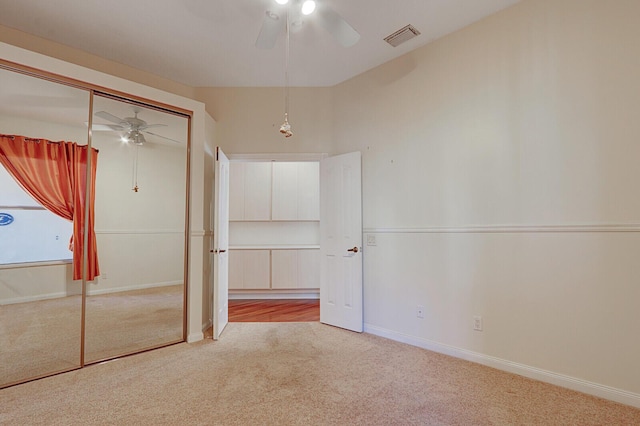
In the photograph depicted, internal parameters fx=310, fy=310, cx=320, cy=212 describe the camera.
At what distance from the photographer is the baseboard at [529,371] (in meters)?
2.08

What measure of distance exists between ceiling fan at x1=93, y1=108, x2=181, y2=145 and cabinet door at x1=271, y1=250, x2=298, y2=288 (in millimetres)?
2793

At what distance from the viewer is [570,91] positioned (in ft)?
7.60

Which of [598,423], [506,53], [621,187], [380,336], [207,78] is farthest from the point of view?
[207,78]

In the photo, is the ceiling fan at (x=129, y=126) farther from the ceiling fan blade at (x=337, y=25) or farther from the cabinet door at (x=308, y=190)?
the cabinet door at (x=308, y=190)

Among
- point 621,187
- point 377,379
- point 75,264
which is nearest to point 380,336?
point 377,379

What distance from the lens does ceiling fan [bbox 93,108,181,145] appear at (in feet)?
9.23

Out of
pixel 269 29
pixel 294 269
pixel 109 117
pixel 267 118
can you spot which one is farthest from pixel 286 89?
pixel 294 269

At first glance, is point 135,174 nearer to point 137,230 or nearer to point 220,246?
point 137,230

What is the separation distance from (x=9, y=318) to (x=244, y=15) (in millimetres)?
3057

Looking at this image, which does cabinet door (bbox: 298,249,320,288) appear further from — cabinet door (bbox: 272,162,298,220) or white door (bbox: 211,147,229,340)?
white door (bbox: 211,147,229,340)

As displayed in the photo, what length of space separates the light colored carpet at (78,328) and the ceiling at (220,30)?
241 centimetres

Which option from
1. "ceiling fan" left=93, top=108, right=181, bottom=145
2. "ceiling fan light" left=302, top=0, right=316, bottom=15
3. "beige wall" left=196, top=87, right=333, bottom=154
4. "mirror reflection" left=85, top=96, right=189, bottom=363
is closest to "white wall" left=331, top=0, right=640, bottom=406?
"beige wall" left=196, top=87, right=333, bottom=154

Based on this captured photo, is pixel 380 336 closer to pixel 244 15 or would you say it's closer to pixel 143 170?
pixel 143 170

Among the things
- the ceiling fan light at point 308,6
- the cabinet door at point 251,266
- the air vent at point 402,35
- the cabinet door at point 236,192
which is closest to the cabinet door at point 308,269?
the cabinet door at point 251,266
